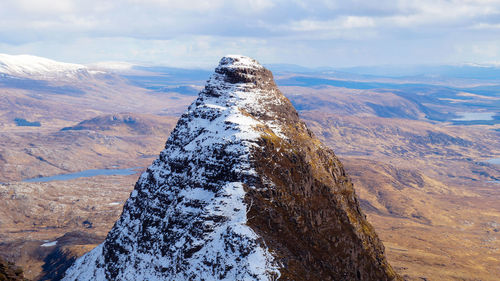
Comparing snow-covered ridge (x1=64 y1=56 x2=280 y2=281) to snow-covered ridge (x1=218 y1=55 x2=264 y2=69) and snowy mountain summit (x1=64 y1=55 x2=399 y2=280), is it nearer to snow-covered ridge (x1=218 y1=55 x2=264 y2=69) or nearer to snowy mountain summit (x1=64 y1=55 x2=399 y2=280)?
snowy mountain summit (x1=64 y1=55 x2=399 y2=280)

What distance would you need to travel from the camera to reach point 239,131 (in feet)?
236

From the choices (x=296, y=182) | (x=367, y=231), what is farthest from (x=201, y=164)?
(x=367, y=231)

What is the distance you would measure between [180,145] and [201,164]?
13185mm

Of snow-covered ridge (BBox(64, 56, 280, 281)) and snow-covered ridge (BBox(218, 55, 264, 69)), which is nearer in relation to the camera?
snow-covered ridge (BBox(64, 56, 280, 281))

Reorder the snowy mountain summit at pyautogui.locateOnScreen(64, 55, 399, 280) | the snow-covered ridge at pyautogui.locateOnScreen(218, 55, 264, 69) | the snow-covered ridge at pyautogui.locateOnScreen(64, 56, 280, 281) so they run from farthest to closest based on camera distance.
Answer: the snow-covered ridge at pyautogui.locateOnScreen(218, 55, 264, 69), the snowy mountain summit at pyautogui.locateOnScreen(64, 55, 399, 280), the snow-covered ridge at pyautogui.locateOnScreen(64, 56, 280, 281)

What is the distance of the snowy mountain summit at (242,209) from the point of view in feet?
202

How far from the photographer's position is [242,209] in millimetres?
63250

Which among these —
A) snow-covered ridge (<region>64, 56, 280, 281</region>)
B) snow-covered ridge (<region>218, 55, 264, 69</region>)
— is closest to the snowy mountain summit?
snow-covered ridge (<region>64, 56, 280, 281</region>)

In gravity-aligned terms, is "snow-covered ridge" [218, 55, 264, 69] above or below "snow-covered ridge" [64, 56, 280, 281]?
above

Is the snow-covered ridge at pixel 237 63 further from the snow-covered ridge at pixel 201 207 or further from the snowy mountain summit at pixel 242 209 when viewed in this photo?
the snowy mountain summit at pixel 242 209

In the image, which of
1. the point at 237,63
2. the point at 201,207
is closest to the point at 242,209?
the point at 201,207

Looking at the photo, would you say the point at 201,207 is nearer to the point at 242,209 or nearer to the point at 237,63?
the point at 242,209

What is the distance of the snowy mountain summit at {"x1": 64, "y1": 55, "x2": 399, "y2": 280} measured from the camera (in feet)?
202

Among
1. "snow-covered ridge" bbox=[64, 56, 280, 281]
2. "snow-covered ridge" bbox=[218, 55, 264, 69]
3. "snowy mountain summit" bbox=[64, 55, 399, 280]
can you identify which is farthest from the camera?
"snow-covered ridge" bbox=[218, 55, 264, 69]
